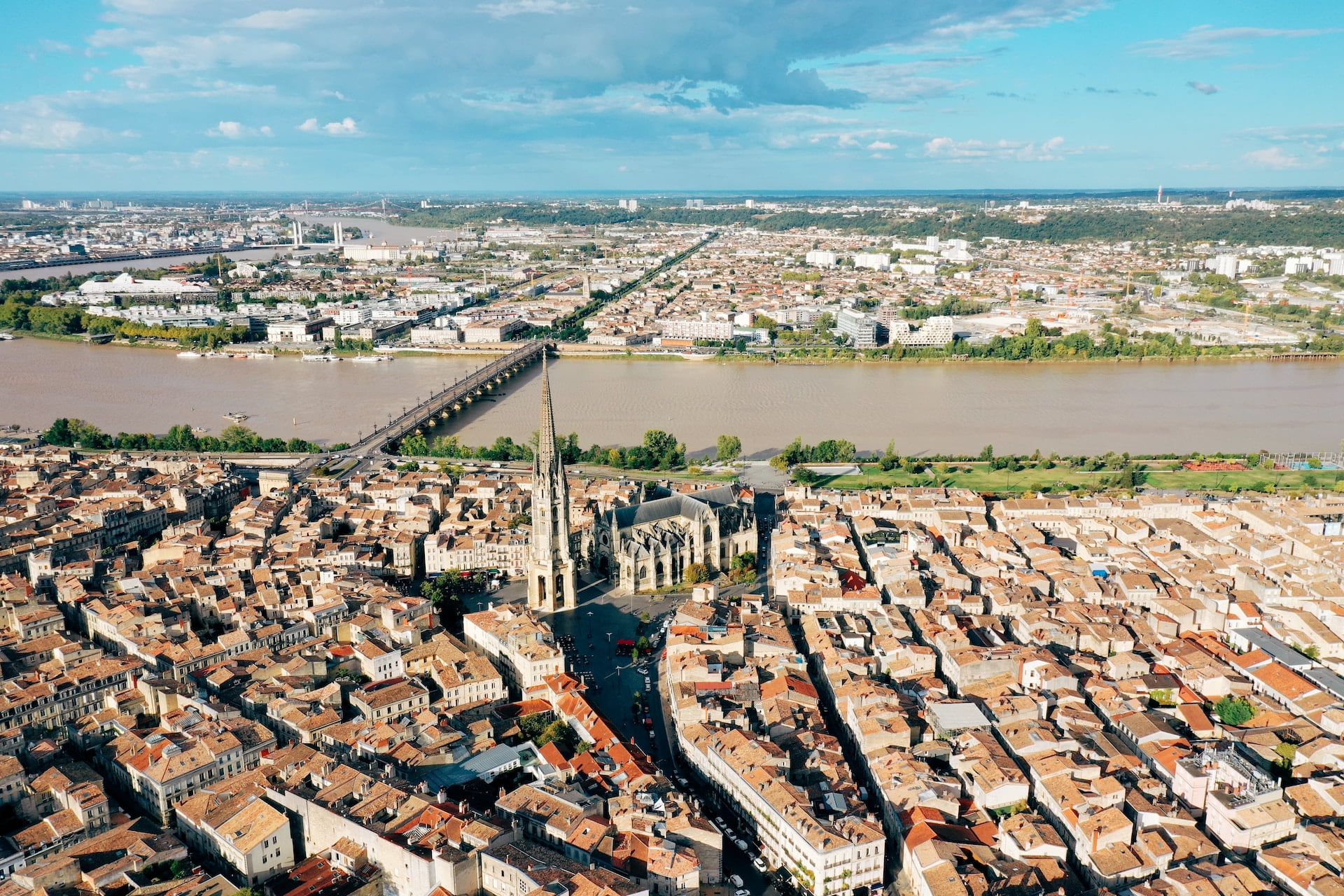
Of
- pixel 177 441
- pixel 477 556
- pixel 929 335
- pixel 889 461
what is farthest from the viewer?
pixel 929 335

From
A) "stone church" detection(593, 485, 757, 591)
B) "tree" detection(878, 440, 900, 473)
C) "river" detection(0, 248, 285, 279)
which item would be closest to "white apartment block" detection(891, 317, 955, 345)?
"tree" detection(878, 440, 900, 473)

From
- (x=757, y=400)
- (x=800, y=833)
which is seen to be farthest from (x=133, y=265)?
(x=800, y=833)

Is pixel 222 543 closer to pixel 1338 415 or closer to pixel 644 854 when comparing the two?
pixel 644 854

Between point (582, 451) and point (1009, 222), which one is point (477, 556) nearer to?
point (582, 451)

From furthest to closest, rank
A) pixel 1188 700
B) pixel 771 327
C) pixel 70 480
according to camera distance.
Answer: pixel 771 327, pixel 70 480, pixel 1188 700

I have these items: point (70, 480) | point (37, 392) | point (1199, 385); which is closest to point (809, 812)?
point (70, 480)

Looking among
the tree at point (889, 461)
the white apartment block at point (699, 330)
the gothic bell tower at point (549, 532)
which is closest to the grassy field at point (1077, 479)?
the tree at point (889, 461)
